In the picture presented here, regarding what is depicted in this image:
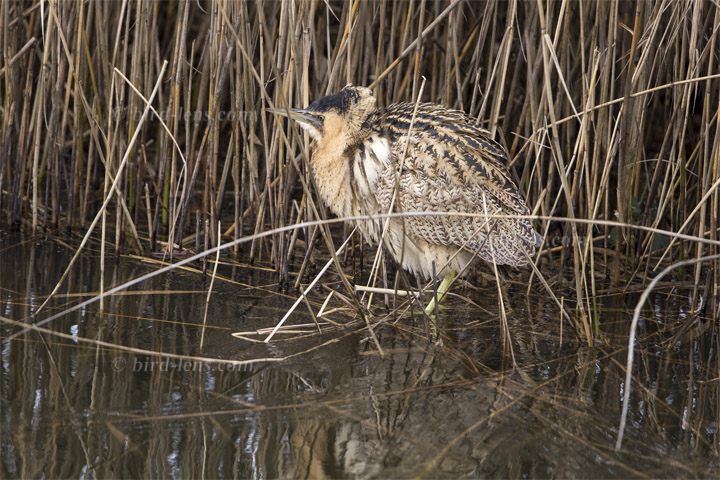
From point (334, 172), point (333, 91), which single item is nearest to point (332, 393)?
point (334, 172)

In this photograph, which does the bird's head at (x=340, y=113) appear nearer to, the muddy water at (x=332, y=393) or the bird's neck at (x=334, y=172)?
the bird's neck at (x=334, y=172)

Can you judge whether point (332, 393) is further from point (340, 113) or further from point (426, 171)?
point (340, 113)

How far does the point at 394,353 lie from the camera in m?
3.04

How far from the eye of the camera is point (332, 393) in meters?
2.63

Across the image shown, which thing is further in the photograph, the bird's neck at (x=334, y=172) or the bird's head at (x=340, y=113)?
the bird's neck at (x=334, y=172)

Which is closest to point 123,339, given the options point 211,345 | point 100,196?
point 211,345

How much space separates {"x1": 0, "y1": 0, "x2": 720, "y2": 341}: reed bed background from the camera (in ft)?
11.0

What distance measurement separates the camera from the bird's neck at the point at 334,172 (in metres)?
3.57

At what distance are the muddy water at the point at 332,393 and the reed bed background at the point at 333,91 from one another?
1.05 ft

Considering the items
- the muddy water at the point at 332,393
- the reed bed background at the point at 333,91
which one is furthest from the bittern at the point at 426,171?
the muddy water at the point at 332,393

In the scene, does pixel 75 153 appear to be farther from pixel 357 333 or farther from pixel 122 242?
pixel 357 333

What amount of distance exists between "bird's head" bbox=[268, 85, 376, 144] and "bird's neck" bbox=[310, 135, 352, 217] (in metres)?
0.05

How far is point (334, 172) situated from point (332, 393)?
128cm

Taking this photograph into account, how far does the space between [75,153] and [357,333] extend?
187 centimetres
